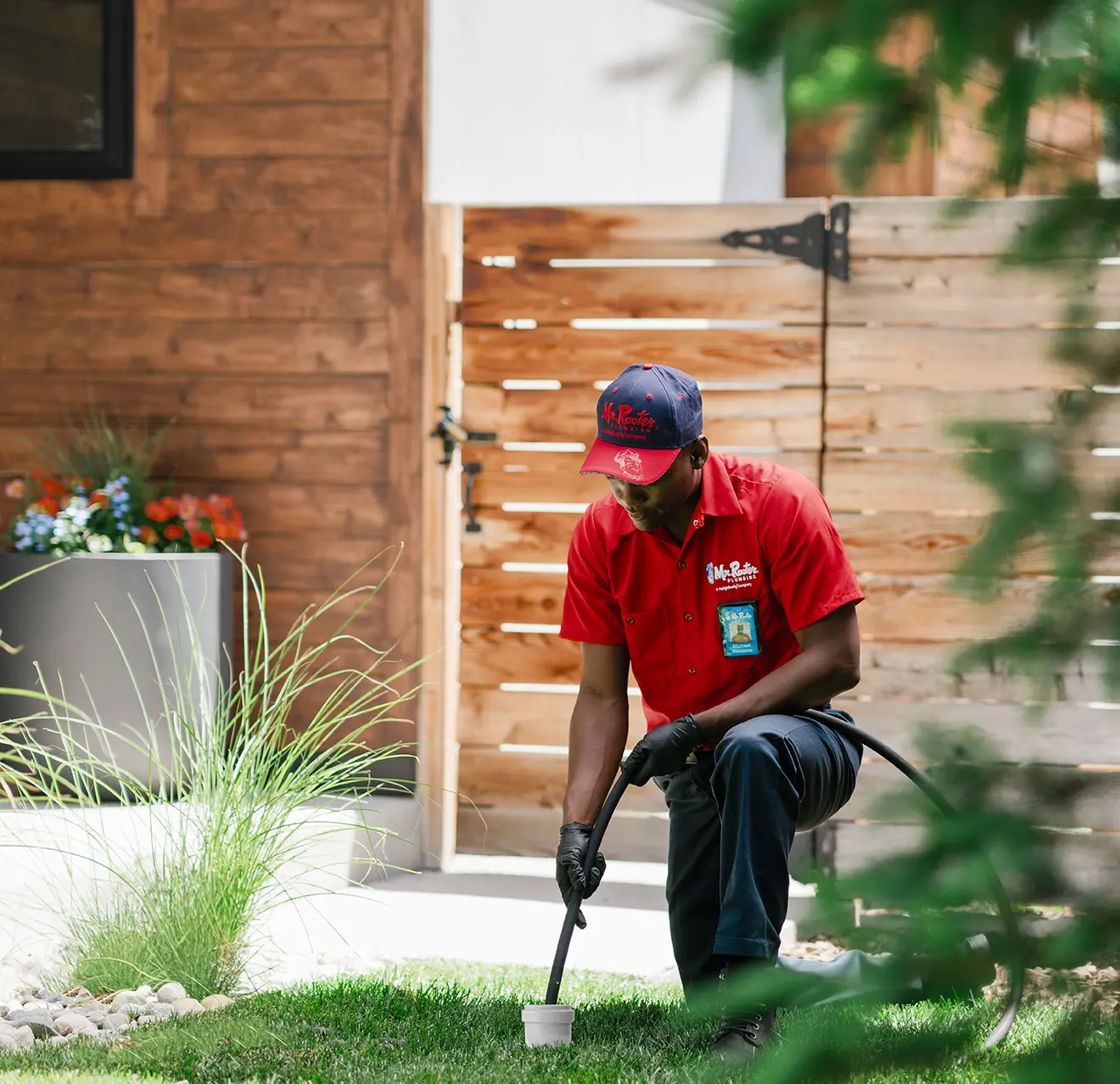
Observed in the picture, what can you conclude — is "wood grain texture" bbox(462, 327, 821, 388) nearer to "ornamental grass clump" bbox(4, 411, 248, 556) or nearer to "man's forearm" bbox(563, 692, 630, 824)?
"ornamental grass clump" bbox(4, 411, 248, 556)

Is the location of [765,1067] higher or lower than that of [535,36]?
lower

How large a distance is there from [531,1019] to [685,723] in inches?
23.8

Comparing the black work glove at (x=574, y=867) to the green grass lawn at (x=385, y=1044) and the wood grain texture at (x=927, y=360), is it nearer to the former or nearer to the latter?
the green grass lawn at (x=385, y=1044)

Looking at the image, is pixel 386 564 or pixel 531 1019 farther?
pixel 386 564

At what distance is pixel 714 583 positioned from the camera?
2.83 m

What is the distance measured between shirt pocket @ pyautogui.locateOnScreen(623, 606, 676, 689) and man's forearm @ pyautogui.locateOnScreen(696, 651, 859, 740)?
241 mm

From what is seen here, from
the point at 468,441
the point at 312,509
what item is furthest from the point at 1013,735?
the point at 312,509

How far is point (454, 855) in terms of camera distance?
476 centimetres

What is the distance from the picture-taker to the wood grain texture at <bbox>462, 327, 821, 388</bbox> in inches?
175

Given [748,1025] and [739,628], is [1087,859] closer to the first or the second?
[748,1025]

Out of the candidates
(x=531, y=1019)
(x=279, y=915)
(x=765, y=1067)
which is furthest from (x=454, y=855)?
(x=765, y=1067)

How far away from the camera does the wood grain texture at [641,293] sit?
446 centimetres

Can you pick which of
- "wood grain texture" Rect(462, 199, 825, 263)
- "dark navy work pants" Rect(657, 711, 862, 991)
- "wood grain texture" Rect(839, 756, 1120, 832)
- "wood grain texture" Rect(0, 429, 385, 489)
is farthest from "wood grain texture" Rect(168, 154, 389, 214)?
"wood grain texture" Rect(839, 756, 1120, 832)

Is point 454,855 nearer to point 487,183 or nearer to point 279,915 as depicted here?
point 279,915
